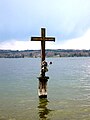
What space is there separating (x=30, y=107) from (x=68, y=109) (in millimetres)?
2947

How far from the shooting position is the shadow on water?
66.8 ft

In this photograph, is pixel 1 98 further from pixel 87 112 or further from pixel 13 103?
pixel 87 112

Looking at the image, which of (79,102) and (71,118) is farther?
(79,102)

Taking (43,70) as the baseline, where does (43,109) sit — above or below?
below

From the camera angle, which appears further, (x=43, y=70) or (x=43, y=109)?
(x=43, y=70)

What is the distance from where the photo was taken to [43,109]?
22984 mm

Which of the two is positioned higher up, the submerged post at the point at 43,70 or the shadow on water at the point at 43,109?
the submerged post at the point at 43,70

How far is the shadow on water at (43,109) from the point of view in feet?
66.8

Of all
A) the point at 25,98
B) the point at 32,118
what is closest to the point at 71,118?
the point at 32,118

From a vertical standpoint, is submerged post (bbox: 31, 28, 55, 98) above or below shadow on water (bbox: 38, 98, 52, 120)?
above

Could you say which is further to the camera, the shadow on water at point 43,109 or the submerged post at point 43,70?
the submerged post at point 43,70

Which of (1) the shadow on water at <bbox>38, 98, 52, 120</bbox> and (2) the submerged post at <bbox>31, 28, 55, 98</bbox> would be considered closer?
(1) the shadow on water at <bbox>38, 98, 52, 120</bbox>

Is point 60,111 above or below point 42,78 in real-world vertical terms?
below

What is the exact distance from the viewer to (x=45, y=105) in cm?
2452
